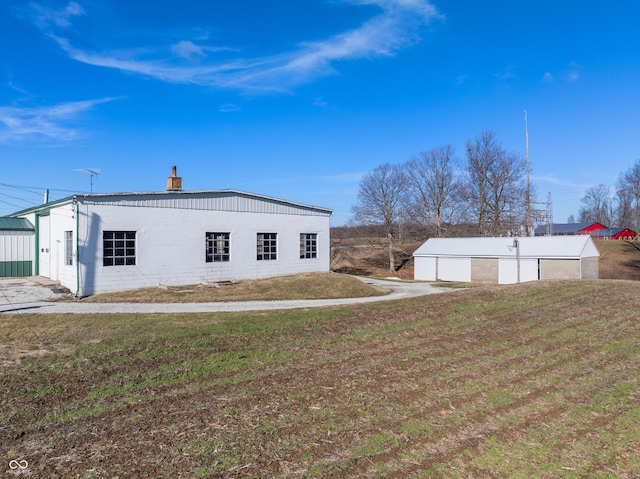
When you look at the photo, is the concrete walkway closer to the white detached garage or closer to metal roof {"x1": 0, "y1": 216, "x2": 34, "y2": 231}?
metal roof {"x1": 0, "y1": 216, "x2": 34, "y2": 231}

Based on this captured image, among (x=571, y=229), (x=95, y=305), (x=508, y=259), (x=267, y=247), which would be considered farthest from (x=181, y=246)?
(x=571, y=229)

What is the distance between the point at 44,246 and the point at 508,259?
27.5 meters

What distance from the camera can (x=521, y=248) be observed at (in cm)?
3014

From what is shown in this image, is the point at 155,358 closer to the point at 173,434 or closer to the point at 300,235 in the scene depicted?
the point at 173,434

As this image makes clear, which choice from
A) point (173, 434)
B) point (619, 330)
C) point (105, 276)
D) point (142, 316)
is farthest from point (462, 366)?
point (105, 276)

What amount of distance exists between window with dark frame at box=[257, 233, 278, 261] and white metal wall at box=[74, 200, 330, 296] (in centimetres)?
21

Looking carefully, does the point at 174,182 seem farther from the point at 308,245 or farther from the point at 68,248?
the point at 308,245

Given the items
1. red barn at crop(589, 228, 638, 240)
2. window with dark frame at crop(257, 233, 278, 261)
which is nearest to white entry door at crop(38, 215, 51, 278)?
window with dark frame at crop(257, 233, 278, 261)

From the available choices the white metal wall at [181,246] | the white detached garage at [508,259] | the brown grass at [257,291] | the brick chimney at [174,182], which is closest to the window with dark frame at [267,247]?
the white metal wall at [181,246]

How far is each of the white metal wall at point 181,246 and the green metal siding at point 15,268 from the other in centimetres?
548

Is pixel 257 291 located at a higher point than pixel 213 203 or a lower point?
lower

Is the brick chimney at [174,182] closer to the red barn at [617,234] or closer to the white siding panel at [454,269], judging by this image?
the white siding panel at [454,269]

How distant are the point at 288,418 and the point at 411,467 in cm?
175

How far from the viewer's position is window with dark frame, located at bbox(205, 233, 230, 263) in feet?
67.1
